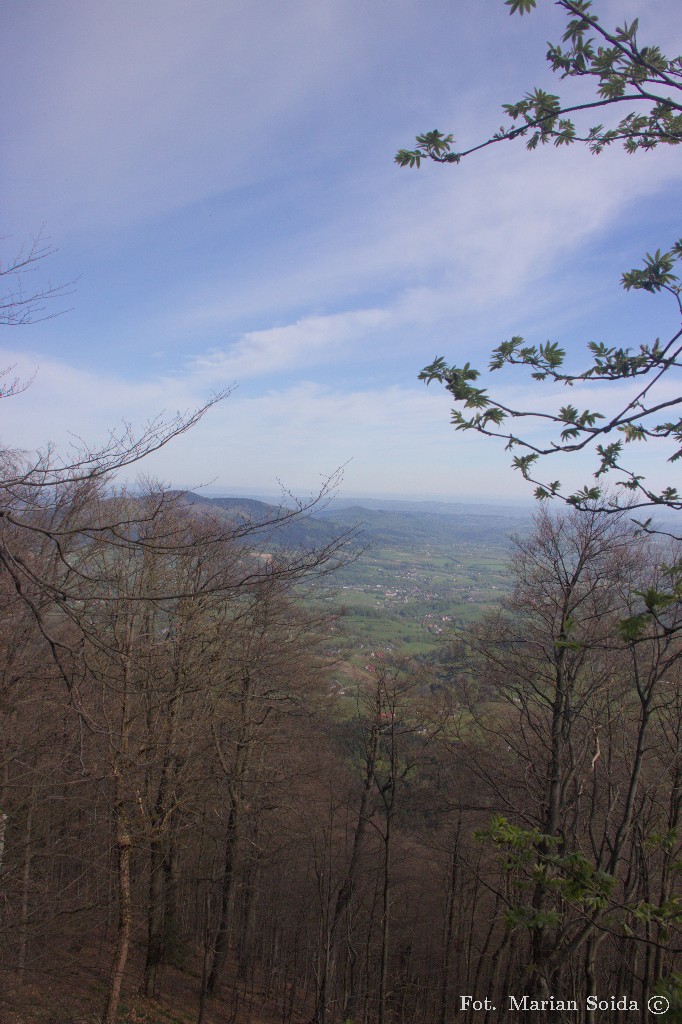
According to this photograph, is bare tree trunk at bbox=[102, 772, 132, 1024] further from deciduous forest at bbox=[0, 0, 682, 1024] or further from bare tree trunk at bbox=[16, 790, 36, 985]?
bare tree trunk at bbox=[16, 790, 36, 985]

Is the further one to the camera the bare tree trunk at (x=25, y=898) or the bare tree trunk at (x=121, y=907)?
the bare tree trunk at (x=25, y=898)

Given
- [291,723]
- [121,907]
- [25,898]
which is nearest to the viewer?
[121,907]

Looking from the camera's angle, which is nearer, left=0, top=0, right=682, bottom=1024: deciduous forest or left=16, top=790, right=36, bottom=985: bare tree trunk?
left=0, top=0, right=682, bottom=1024: deciduous forest

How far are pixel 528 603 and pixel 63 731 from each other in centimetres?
705

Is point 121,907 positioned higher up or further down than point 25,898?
higher up

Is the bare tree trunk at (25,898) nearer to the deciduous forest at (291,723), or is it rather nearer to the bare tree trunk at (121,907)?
the deciduous forest at (291,723)

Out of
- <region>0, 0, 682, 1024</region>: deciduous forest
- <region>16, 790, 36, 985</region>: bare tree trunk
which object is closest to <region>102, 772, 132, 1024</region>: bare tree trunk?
<region>0, 0, 682, 1024</region>: deciduous forest

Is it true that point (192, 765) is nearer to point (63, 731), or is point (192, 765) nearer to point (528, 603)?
point (63, 731)

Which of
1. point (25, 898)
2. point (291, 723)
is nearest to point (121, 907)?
point (25, 898)

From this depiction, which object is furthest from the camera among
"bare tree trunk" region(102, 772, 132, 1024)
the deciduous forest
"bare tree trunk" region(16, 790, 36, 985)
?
"bare tree trunk" region(16, 790, 36, 985)

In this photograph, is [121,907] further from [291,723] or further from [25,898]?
[291,723]

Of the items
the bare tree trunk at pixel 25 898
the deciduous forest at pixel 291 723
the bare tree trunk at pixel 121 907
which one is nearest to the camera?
the deciduous forest at pixel 291 723

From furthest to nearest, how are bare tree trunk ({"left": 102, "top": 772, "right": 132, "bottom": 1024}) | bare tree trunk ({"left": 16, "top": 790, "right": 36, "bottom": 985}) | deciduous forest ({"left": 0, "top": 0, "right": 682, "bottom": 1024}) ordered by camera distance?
bare tree trunk ({"left": 16, "top": 790, "right": 36, "bottom": 985})
bare tree trunk ({"left": 102, "top": 772, "right": 132, "bottom": 1024})
deciduous forest ({"left": 0, "top": 0, "right": 682, "bottom": 1024})

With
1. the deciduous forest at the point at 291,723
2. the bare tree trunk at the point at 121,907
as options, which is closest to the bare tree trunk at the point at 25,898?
the deciduous forest at the point at 291,723
